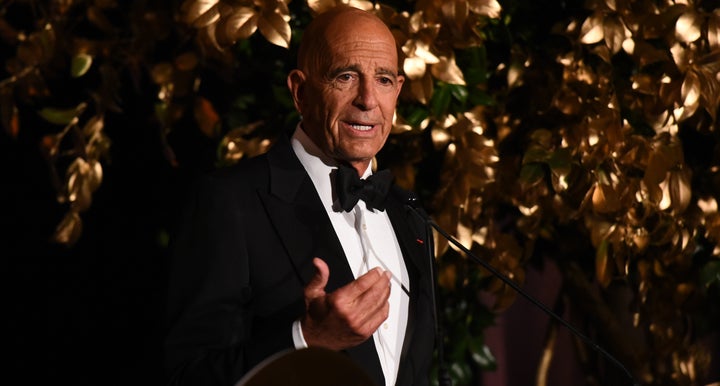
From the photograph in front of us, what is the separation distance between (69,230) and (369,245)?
2.23 feet

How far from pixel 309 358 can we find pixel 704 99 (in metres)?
0.87

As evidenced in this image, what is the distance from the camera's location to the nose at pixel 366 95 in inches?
52.0

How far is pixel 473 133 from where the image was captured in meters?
1.72

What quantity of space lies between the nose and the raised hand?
255 mm

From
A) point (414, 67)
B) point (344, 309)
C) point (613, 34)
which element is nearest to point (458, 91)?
point (414, 67)

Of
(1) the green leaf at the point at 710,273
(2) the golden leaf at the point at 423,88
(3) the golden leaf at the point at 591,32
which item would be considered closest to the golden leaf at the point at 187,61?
(2) the golden leaf at the point at 423,88

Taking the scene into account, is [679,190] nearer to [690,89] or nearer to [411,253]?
[690,89]

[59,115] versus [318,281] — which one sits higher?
[318,281]

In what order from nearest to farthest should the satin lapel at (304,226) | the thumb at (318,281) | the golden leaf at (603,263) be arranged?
the thumb at (318,281) < the satin lapel at (304,226) < the golden leaf at (603,263)

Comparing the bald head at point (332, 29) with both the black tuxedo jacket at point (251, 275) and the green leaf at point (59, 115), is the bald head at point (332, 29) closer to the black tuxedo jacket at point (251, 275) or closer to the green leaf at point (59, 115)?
the black tuxedo jacket at point (251, 275)

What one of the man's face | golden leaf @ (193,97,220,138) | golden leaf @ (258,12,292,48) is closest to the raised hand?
the man's face

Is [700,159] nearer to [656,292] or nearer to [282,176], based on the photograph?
[656,292]

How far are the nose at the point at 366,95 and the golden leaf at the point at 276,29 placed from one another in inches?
9.5

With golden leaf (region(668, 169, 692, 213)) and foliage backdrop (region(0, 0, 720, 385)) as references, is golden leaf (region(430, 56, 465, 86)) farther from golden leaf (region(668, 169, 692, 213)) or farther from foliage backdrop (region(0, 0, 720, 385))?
golden leaf (region(668, 169, 692, 213))
